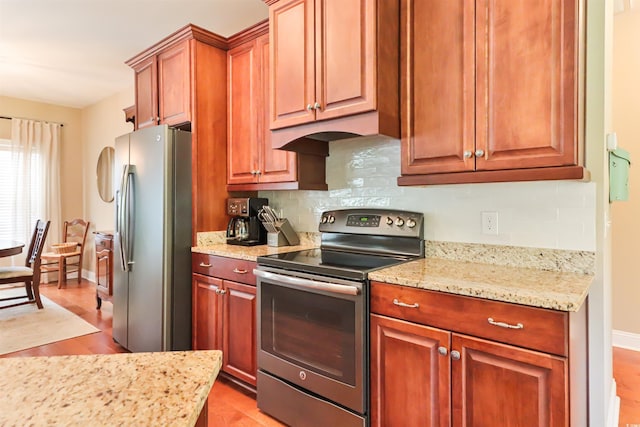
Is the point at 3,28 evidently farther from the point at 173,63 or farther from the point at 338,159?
the point at 338,159

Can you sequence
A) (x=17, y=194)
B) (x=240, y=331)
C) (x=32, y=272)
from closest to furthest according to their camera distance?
1. (x=240, y=331)
2. (x=32, y=272)
3. (x=17, y=194)

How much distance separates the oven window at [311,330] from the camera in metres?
1.78

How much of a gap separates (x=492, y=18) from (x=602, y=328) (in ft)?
4.74

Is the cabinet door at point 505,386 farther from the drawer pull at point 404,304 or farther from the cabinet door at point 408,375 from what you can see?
the drawer pull at point 404,304

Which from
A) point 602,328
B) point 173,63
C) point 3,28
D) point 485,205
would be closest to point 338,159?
point 485,205

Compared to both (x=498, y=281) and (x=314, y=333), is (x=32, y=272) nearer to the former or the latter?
(x=314, y=333)

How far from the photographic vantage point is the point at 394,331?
1648mm

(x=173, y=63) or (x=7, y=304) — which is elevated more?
(x=173, y=63)

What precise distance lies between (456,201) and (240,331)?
4.97 feet

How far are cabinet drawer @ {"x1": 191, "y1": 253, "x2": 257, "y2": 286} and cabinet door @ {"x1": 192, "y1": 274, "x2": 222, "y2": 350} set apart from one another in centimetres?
5

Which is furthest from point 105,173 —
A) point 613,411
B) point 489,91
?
point 613,411

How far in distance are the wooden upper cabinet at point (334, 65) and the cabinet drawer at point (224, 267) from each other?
788mm

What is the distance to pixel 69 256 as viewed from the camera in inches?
200

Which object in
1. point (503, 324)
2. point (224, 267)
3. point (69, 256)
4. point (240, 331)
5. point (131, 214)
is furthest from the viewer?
point (69, 256)
